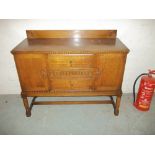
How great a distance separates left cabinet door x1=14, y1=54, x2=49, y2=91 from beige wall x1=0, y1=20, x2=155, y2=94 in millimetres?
823

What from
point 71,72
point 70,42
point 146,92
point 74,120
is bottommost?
point 74,120

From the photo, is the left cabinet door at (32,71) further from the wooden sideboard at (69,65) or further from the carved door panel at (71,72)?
the carved door panel at (71,72)

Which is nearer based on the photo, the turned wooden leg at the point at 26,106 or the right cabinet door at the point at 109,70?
the right cabinet door at the point at 109,70

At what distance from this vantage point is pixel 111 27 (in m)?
2.63

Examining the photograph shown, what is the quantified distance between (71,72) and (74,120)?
993 millimetres

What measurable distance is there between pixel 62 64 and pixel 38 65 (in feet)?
1.17

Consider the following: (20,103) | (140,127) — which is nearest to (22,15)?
(20,103)

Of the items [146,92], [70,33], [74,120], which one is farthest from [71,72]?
[146,92]

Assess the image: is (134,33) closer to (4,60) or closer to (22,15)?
(22,15)

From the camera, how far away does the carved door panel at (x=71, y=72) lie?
2062 millimetres

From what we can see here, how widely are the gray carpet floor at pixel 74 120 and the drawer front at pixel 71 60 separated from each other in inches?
43.5

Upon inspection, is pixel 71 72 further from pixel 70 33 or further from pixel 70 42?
pixel 70 33

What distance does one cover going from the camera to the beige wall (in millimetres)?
2582

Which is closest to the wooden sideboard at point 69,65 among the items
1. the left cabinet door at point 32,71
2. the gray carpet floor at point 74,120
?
the left cabinet door at point 32,71
